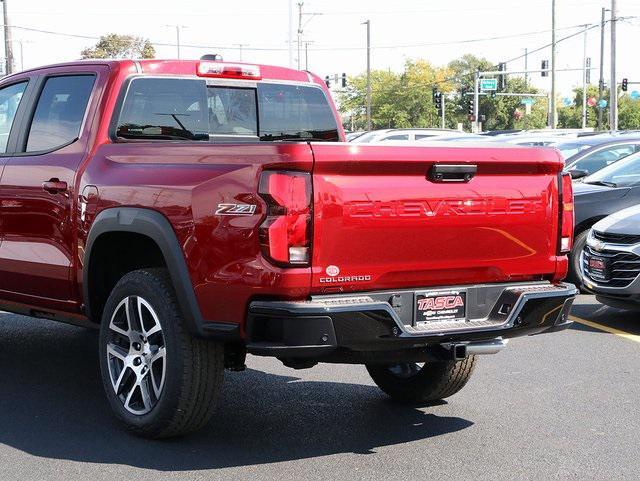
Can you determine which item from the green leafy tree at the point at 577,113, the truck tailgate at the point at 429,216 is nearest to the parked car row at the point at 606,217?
the truck tailgate at the point at 429,216

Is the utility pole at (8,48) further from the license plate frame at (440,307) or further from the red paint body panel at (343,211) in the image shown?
the license plate frame at (440,307)

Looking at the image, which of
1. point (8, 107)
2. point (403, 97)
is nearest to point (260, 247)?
point (8, 107)

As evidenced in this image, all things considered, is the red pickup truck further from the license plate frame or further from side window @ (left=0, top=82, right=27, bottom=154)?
side window @ (left=0, top=82, right=27, bottom=154)

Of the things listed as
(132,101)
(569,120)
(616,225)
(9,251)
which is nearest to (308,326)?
(132,101)

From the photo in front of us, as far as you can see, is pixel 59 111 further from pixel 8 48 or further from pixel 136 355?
pixel 8 48

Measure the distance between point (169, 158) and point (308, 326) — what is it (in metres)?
1.26

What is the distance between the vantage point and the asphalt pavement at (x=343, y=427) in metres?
5.05

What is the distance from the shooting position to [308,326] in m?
4.68

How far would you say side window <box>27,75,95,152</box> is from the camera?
634cm

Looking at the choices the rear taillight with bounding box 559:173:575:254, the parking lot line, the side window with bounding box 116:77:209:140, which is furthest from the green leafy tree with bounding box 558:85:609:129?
the rear taillight with bounding box 559:173:575:254

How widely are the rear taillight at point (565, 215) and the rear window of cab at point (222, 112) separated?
2.16 meters

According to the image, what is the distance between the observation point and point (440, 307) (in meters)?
5.12

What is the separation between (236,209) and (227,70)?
7.26 feet

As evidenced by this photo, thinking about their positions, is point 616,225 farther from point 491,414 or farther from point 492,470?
point 492,470
